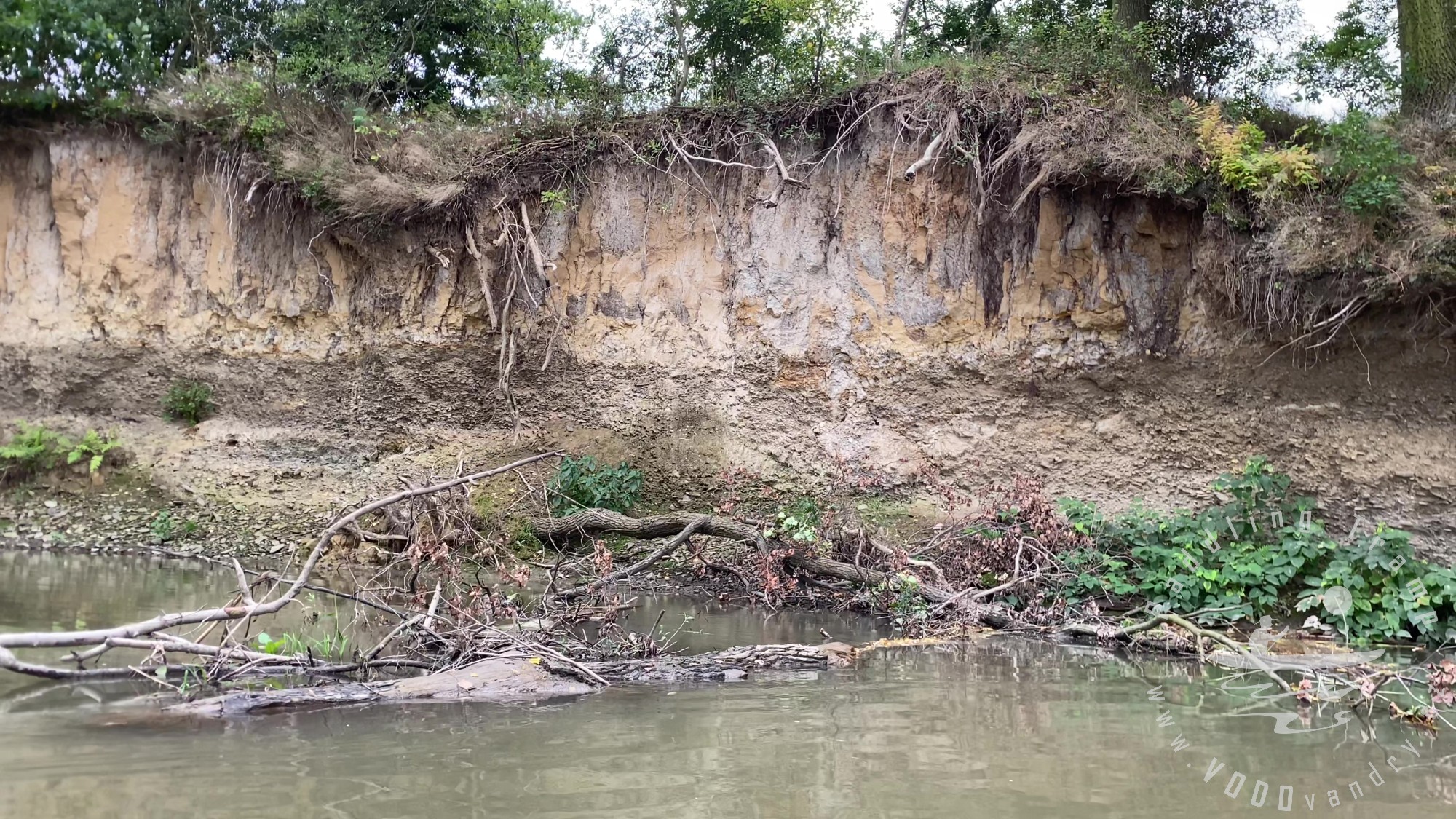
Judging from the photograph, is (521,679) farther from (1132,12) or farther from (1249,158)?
(1132,12)

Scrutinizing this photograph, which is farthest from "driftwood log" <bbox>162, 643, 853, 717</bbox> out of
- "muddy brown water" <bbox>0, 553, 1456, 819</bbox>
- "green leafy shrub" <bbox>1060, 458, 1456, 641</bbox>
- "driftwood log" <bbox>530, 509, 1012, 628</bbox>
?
"green leafy shrub" <bbox>1060, 458, 1456, 641</bbox>

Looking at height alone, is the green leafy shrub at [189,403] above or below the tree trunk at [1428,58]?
below

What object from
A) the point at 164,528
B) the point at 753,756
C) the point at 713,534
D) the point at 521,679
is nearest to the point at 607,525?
the point at 713,534

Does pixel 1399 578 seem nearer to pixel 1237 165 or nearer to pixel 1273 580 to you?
pixel 1273 580

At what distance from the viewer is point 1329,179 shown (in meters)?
8.40

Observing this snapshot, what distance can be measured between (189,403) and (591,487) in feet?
19.0

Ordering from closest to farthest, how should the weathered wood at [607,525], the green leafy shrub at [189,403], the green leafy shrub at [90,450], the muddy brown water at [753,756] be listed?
1. the muddy brown water at [753,756]
2. the weathered wood at [607,525]
3. the green leafy shrub at [90,450]
4. the green leafy shrub at [189,403]

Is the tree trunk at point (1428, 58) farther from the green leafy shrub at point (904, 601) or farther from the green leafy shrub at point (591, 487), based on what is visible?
the green leafy shrub at point (591, 487)

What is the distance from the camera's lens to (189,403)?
484 inches

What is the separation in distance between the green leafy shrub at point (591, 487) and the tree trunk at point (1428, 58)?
338 inches

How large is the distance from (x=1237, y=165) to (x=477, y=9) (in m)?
9.40

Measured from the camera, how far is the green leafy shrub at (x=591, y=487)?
10539 millimetres

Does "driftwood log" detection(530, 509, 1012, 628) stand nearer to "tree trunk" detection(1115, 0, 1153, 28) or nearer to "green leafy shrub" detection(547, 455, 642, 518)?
"green leafy shrub" detection(547, 455, 642, 518)

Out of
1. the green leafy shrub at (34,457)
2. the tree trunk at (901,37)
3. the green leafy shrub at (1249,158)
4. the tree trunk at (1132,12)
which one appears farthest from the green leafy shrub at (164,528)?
the tree trunk at (1132,12)
